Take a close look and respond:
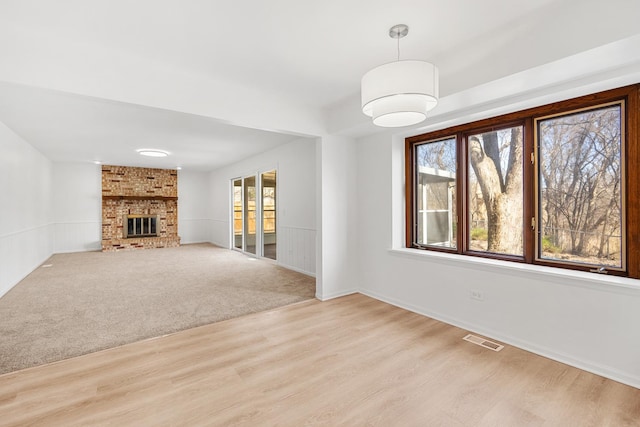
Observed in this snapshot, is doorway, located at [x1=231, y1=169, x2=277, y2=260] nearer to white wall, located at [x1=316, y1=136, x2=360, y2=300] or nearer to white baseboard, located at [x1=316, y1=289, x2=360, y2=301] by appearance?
white wall, located at [x1=316, y1=136, x2=360, y2=300]

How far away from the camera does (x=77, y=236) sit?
8.09 m

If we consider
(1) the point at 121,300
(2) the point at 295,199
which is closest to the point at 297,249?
(2) the point at 295,199

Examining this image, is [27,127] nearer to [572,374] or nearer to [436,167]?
[436,167]

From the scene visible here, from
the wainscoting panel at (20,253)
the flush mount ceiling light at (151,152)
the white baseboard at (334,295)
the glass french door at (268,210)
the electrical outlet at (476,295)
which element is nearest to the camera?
the electrical outlet at (476,295)

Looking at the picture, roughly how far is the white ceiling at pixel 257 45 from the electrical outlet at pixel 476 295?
75.8 inches

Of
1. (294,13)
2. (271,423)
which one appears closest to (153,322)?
(271,423)

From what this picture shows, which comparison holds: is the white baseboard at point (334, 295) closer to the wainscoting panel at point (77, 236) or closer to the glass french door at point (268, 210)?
the glass french door at point (268, 210)

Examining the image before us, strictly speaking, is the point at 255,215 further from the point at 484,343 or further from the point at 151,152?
the point at 484,343

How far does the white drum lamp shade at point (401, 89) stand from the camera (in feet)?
6.00

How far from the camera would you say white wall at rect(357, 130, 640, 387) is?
2109 mm

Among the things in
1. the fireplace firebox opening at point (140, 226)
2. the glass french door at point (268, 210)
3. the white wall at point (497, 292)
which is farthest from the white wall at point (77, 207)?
the white wall at point (497, 292)

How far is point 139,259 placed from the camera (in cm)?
682

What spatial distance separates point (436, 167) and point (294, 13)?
2393mm

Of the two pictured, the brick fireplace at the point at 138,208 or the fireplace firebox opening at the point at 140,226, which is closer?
the brick fireplace at the point at 138,208
